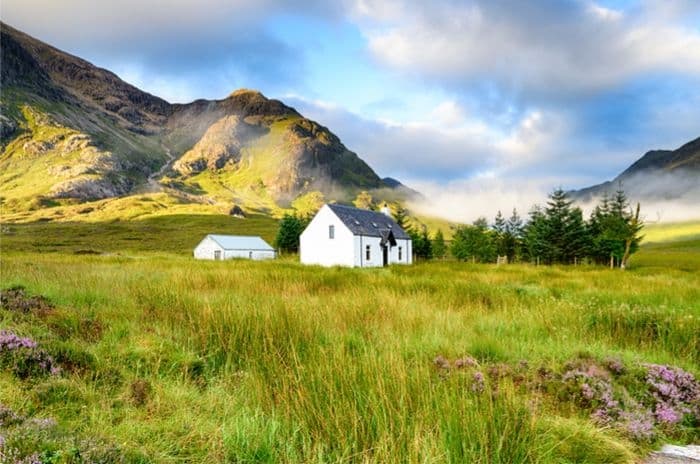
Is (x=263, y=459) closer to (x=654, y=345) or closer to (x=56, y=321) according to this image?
(x=56, y=321)

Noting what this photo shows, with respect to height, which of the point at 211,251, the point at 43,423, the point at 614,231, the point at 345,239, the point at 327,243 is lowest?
the point at 43,423

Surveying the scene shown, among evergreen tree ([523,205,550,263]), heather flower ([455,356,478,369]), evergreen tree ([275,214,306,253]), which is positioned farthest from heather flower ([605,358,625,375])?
evergreen tree ([275,214,306,253])

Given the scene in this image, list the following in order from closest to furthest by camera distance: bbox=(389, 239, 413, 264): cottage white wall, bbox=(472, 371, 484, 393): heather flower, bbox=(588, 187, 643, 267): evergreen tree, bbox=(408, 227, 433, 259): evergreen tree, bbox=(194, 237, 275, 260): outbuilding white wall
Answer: bbox=(472, 371, 484, 393): heather flower
bbox=(588, 187, 643, 267): evergreen tree
bbox=(389, 239, 413, 264): cottage white wall
bbox=(194, 237, 275, 260): outbuilding white wall
bbox=(408, 227, 433, 259): evergreen tree

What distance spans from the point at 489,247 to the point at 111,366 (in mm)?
70438

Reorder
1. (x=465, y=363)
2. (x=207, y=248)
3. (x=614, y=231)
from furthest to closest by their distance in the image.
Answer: (x=207, y=248) → (x=614, y=231) → (x=465, y=363)

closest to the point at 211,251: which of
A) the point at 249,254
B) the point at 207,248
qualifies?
the point at 207,248

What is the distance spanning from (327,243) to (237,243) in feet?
86.6

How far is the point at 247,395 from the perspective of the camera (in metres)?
4.11

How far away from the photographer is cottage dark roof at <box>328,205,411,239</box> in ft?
149

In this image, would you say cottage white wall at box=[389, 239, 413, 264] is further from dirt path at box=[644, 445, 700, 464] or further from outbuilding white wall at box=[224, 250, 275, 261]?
dirt path at box=[644, 445, 700, 464]

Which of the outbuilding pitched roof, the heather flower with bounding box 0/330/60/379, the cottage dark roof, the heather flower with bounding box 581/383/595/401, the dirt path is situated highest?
the cottage dark roof

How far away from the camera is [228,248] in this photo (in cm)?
6419

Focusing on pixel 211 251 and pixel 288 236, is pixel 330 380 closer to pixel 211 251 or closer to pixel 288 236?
pixel 211 251

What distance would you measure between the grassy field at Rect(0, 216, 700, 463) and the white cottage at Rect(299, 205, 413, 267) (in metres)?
35.5
